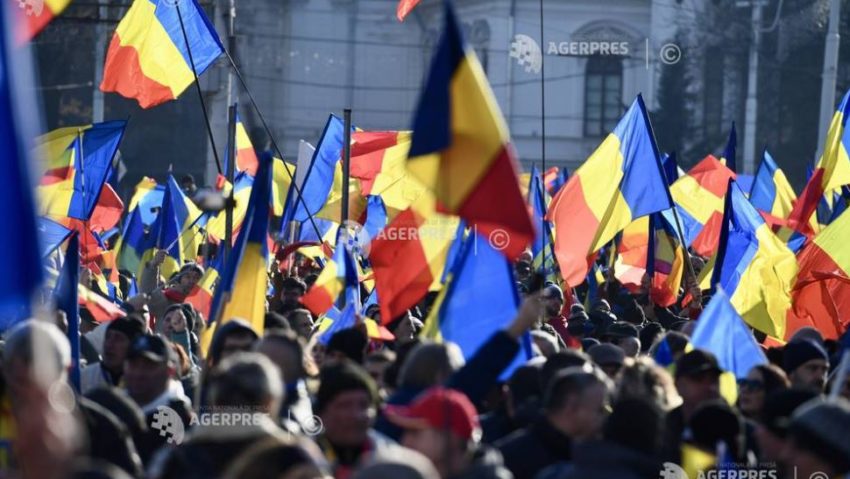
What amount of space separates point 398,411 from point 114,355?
273 centimetres

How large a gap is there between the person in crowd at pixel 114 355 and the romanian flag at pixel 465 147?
2.24m

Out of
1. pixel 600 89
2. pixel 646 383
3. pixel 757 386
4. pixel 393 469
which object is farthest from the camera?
pixel 600 89

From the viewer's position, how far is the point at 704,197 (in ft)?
54.5

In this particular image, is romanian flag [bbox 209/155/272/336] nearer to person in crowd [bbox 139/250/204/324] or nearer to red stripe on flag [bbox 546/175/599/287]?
person in crowd [bbox 139/250/204/324]

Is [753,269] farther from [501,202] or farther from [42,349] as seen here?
[42,349]

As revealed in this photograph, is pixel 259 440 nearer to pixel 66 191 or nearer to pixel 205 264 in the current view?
pixel 66 191

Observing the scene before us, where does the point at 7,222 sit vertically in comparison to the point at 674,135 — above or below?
above

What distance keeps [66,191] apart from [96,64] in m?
34.1

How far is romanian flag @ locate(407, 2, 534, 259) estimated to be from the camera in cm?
635

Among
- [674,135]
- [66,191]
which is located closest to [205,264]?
[66,191]

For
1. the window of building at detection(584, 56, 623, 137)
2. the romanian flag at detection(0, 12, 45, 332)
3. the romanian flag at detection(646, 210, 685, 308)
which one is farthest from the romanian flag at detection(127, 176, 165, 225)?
the window of building at detection(584, 56, 623, 137)

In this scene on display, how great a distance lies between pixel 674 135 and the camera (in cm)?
5081

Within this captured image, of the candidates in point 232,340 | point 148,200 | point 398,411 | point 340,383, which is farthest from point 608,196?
point 148,200

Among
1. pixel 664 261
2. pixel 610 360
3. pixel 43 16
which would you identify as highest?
pixel 43 16
